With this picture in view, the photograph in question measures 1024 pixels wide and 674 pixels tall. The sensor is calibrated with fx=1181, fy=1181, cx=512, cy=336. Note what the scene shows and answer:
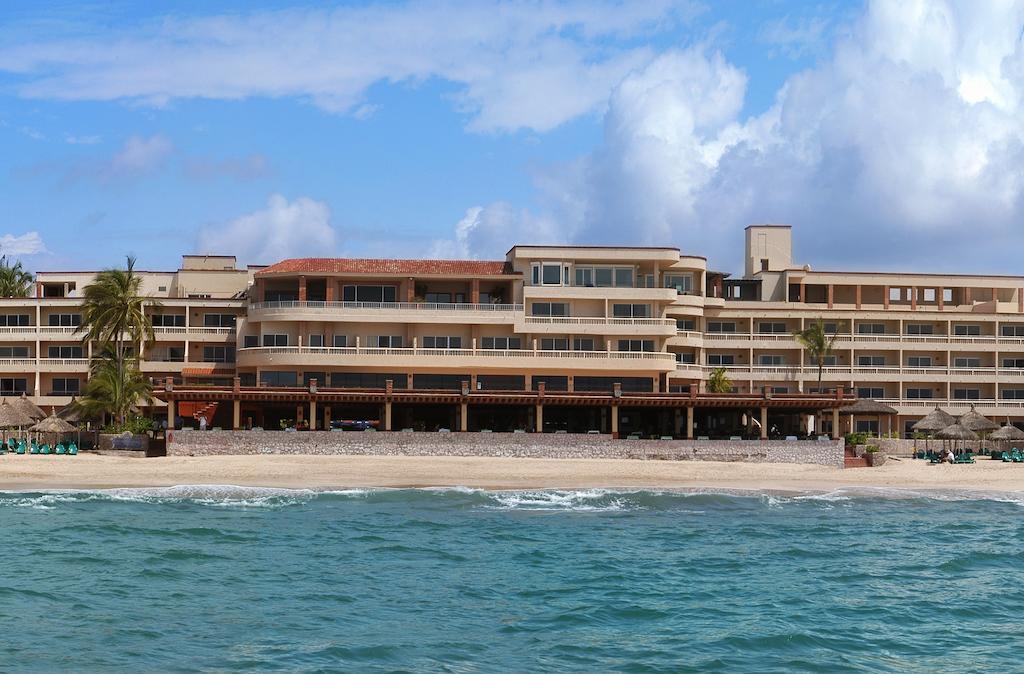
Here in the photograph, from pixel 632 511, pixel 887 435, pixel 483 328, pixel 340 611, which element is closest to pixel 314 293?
pixel 483 328

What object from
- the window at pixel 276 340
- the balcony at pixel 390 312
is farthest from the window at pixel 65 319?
the window at pixel 276 340

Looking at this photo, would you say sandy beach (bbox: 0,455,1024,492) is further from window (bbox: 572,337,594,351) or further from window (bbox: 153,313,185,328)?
window (bbox: 153,313,185,328)

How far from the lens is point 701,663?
82.9ft

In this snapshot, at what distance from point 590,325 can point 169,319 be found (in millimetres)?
28622

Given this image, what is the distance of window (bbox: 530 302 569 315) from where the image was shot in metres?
74.4

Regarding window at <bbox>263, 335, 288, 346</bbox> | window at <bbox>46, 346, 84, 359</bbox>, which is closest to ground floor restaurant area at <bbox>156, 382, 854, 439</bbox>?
window at <bbox>263, 335, 288, 346</bbox>

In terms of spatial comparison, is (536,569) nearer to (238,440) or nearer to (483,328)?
(238,440)

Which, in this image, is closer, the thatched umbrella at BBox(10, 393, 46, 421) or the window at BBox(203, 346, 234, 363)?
the thatched umbrella at BBox(10, 393, 46, 421)

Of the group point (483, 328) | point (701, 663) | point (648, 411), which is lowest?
point (701, 663)

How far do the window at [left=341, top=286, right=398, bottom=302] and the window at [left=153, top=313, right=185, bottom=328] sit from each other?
42.1 feet

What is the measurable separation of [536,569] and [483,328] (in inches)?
1538

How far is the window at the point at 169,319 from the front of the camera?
7943cm

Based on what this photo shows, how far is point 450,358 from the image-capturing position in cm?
7256

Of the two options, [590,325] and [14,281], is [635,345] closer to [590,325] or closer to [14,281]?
Answer: [590,325]
